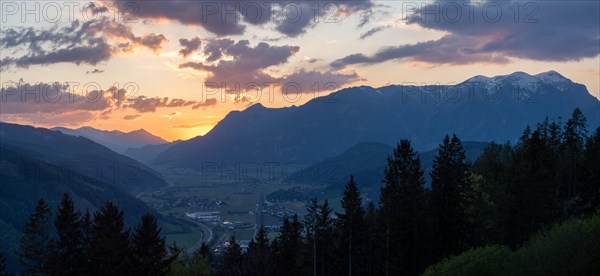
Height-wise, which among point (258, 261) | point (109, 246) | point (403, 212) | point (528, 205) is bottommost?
point (258, 261)

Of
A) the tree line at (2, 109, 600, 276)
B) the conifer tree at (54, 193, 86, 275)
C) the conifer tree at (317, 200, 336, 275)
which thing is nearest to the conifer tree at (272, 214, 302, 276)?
the tree line at (2, 109, 600, 276)

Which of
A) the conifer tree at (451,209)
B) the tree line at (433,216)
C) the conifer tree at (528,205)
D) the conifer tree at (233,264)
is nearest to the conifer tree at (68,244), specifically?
the tree line at (433,216)

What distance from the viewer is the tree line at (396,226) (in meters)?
54.8

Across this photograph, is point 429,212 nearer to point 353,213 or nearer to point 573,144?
point 353,213

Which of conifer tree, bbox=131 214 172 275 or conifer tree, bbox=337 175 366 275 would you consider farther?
conifer tree, bbox=337 175 366 275

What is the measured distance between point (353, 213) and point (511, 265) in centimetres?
2941

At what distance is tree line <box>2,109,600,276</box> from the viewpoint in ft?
180

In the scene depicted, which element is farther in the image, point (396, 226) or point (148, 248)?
point (396, 226)

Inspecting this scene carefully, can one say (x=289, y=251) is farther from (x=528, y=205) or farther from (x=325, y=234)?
(x=528, y=205)

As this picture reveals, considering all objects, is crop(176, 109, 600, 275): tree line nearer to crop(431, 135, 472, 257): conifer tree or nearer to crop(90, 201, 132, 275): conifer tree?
crop(431, 135, 472, 257): conifer tree

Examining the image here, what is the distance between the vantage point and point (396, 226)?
60.2 metres

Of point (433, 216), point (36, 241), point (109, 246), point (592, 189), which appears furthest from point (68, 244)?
point (592, 189)

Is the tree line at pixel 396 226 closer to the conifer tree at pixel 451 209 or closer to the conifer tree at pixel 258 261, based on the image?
the conifer tree at pixel 451 209

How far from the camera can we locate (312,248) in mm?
68625
